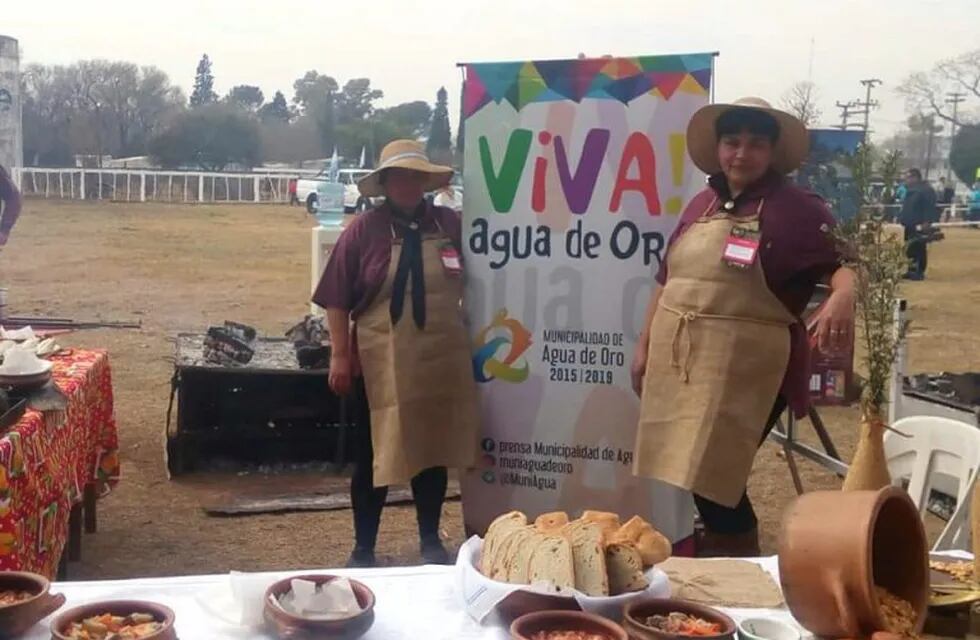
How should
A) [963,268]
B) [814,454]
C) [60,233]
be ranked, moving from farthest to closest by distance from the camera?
[60,233], [963,268], [814,454]

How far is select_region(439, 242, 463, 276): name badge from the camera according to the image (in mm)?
3773

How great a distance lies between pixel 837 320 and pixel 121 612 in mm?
1949

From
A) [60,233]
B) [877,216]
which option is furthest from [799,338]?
[60,233]

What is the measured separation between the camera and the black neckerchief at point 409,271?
3.68 meters

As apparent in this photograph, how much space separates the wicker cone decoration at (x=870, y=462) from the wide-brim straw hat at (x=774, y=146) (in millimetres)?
1295

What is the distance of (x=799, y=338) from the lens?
10.1 ft

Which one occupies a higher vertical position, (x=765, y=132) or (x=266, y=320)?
(x=765, y=132)

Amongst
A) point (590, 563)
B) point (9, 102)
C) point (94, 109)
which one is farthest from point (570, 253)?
point (94, 109)

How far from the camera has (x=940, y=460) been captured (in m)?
3.04

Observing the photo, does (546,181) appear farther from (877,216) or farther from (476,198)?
(877,216)

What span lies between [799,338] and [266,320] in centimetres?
949

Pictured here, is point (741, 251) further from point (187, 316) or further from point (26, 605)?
point (187, 316)

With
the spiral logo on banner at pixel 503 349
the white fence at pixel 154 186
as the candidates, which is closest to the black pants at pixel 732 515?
the spiral logo on banner at pixel 503 349

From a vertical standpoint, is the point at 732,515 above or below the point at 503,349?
below
